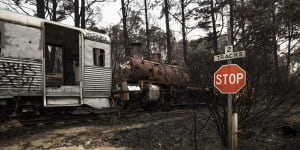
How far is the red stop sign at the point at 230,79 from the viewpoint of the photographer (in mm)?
4157

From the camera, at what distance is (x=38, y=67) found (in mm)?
6246

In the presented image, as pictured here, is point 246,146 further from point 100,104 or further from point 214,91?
point 100,104

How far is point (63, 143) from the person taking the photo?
195 inches

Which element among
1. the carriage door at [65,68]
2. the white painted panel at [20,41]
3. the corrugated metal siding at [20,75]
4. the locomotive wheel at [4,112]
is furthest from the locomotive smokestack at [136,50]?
the locomotive wheel at [4,112]

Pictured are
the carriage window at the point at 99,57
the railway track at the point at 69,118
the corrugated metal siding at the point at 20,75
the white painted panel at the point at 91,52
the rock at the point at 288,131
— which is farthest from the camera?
the carriage window at the point at 99,57

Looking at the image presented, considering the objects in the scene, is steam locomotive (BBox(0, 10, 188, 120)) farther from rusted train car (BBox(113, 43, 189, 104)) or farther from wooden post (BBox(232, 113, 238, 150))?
wooden post (BBox(232, 113, 238, 150))

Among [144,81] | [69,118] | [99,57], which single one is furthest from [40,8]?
[69,118]

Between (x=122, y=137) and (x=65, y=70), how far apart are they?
533cm

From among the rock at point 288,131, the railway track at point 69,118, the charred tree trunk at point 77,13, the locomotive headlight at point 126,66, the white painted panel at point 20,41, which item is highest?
the charred tree trunk at point 77,13

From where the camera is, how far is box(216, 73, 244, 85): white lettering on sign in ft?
13.8

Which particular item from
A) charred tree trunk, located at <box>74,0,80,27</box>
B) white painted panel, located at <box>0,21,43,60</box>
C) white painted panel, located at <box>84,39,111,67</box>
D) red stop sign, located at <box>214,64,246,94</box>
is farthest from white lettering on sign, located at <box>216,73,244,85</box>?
charred tree trunk, located at <box>74,0,80,27</box>

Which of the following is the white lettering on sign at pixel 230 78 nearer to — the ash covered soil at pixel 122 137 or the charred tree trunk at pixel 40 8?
the ash covered soil at pixel 122 137

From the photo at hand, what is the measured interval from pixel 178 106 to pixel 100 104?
6.11 metres

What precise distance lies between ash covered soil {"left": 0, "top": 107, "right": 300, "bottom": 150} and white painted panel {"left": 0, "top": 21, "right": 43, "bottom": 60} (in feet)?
6.59
